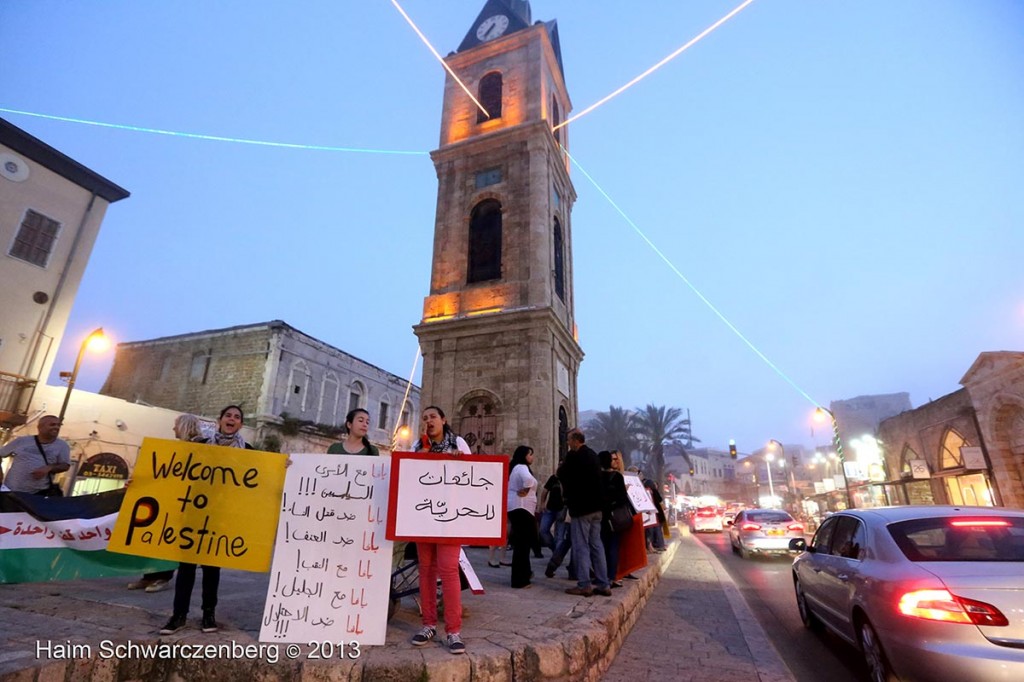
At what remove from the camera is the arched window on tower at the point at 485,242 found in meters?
16.3

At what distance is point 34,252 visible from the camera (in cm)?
1766

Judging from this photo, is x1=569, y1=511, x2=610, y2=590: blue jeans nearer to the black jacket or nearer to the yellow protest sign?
the black jacket

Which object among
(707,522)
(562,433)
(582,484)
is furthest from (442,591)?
(707,522)

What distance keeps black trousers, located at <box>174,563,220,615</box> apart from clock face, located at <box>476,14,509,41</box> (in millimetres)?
22760

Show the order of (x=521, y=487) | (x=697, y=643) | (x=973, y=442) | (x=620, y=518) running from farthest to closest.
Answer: (x=973, y=442) < (x=521, y=487) < (x=620, y=518) < (x=697, y=643)

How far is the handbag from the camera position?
6.29 metres

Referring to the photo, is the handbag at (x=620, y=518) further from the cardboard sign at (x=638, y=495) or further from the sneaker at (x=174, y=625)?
the sneaker at (x=174, y=625)

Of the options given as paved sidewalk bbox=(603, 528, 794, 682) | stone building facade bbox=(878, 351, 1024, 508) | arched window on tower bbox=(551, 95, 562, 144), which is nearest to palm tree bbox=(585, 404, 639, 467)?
stone building facade bbox=(878, 351, 1024, 508)

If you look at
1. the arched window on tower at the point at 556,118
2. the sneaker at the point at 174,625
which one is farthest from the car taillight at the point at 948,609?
the arched window on tower at the point at 556,118

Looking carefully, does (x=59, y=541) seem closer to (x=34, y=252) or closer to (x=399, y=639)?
(x=399, y=639)

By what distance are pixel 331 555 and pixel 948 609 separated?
14.1 feet

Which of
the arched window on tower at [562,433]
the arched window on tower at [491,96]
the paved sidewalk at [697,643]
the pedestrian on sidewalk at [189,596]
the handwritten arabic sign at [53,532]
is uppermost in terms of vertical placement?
the arched window on tower at [491,96]

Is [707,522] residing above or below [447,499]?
below

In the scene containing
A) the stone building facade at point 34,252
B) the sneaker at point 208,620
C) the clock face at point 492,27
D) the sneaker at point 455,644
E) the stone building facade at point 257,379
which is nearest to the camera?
the sneaker at point 455,644
